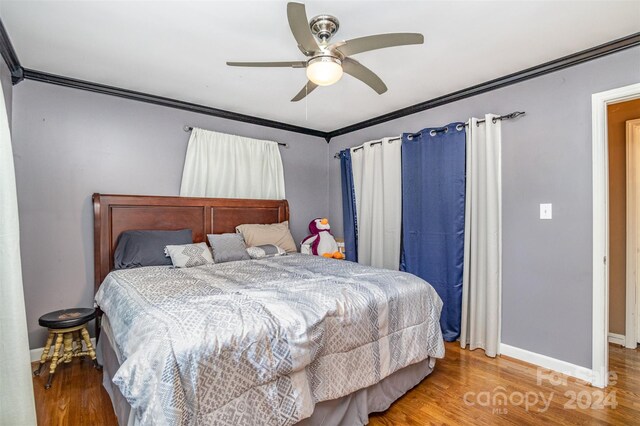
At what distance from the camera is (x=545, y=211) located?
2.57 metres

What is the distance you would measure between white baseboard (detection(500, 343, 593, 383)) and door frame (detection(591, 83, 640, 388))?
0.21 ft

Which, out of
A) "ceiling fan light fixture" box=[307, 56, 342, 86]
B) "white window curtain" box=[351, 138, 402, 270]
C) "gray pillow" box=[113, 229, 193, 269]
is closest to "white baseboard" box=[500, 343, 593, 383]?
"white window curtain" box=[351, 138, 402, 270]

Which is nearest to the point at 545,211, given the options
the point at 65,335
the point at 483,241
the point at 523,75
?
the point at 483,241

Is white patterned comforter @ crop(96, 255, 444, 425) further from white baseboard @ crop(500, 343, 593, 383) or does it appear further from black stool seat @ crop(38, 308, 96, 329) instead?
white baseboard @ crop(500, 343, 593, 383)

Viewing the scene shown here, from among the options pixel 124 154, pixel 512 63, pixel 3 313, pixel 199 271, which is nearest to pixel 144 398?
pixel 3 313

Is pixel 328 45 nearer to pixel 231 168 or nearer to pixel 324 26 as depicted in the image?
pixel 324 26

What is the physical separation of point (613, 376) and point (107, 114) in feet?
15.7

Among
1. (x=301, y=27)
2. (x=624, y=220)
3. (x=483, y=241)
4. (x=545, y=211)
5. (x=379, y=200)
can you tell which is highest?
(x=301, y=27)

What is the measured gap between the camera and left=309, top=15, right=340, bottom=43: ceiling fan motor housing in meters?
1.85

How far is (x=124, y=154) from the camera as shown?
3.07 metres

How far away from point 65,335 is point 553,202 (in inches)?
157

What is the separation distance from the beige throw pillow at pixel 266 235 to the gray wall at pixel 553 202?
2208 mm

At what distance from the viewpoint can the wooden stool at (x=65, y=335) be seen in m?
2.31

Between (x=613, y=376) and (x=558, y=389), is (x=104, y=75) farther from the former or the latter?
(x=613, y=376)
